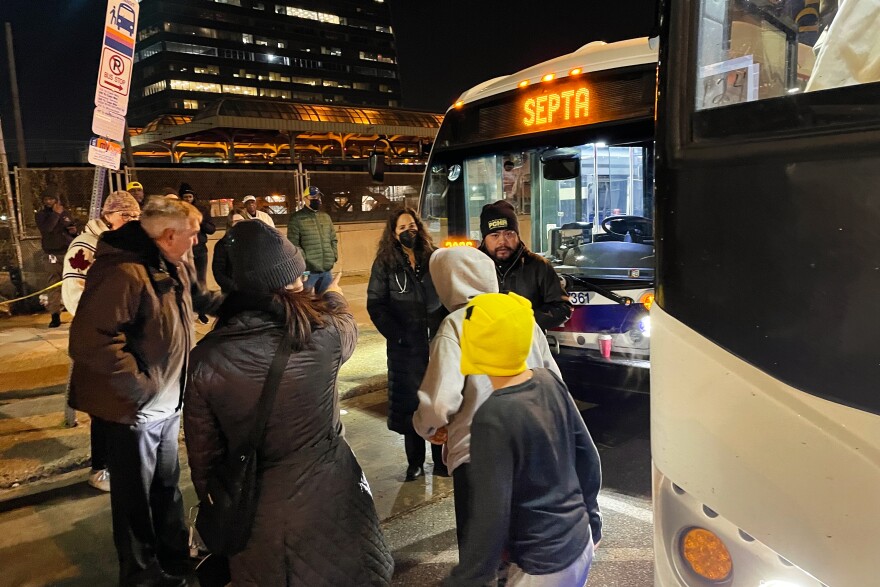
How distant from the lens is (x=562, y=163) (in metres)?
5.28

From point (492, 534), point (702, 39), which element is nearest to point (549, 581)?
point (492, 534)

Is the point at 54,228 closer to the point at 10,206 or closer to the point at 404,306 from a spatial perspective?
the point at 10,206

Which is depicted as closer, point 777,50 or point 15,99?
point 777,50

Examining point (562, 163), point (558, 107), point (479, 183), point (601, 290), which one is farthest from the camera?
point (479, 183)

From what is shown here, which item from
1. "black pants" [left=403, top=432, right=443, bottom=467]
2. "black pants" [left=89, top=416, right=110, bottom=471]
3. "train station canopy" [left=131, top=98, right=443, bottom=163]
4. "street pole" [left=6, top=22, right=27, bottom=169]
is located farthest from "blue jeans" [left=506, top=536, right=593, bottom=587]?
"train station canopy" [left=131, top=98, right=443, bottom=163]

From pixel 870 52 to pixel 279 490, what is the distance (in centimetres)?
205

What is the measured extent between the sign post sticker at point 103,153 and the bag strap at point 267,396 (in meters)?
4.31

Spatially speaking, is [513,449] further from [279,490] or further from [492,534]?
[279,490]

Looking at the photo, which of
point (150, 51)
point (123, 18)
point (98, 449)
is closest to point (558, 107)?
point (123, 18)

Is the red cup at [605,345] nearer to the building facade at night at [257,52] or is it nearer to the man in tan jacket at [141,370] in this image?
the man in tan jacket at [141,370]

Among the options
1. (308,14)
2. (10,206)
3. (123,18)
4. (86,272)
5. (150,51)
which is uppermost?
(308,14)

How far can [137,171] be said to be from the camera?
11.5 metres

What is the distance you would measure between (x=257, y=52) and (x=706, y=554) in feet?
456

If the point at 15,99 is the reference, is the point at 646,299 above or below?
below
